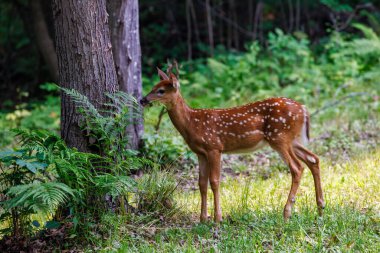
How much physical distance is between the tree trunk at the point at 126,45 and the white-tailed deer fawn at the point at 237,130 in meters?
1.75

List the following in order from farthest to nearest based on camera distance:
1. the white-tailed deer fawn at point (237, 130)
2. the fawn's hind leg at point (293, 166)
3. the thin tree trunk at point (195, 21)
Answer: the thin tree trunk at point (195, 21)
the white-tailed deer fawn at point (237, 130)
the fawn's hind leg at point (293, 166)

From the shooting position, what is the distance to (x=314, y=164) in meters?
6.18

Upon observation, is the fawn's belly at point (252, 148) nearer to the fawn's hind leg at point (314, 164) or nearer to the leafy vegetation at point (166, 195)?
the fawn's hind leg at point (314, 164)

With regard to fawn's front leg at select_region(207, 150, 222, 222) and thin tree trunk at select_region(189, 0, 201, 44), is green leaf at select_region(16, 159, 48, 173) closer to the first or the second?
fawn's front leg at select_region(207, 150, 222, 222)

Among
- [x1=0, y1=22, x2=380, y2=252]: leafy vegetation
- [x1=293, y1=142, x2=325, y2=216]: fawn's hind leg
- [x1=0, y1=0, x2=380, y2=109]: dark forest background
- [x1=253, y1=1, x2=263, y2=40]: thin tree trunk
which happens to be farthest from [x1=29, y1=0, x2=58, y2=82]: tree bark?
[x1=293, y1=142, x2=325, y2=216]: fawn's hind leg

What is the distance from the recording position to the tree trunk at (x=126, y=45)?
26.2 feet

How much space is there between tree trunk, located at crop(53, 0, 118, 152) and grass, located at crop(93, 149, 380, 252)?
3.32ft

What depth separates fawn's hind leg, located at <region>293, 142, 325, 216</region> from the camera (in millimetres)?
6043

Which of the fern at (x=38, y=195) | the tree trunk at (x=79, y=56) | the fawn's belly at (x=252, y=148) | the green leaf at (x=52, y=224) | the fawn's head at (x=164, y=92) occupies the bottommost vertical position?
the green leaf at (x=52, y=224)

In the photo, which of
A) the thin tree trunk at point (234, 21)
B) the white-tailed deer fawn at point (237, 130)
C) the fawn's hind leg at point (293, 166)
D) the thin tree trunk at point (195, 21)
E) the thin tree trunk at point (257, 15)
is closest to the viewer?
the fawn's hind leg at point (293, 166)

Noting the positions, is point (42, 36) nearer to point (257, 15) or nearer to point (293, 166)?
point (257, 15)

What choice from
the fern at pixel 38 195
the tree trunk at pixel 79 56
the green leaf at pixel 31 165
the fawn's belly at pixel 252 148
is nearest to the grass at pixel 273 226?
the fawn's belly at pixel 252 148

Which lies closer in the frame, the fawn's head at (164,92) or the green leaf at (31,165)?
the green leaf at (31,165)

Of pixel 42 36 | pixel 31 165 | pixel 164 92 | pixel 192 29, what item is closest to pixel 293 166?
pixel 164 92
